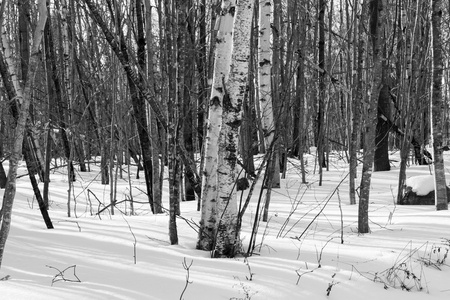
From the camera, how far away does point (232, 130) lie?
385cm

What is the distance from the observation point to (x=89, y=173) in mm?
15109

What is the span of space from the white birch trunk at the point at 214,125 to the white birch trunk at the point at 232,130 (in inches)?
8.5

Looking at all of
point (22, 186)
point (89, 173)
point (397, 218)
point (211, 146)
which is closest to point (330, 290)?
point (211, 146)

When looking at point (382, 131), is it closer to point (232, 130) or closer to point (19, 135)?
point (232, 130)

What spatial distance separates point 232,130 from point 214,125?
347 millimetres

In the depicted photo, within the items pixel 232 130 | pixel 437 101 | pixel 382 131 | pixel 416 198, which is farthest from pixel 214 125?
pixel 382 131

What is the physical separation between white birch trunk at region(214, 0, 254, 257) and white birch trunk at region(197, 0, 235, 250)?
0.70ft

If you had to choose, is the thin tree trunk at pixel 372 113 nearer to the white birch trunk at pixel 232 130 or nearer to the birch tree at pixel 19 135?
the white birch trunk at pixel 232 130

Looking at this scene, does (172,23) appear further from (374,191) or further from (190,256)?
(374,191)

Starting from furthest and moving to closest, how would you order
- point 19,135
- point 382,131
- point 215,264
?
1. point 382,131
2. point 215,264
3. point 19,135

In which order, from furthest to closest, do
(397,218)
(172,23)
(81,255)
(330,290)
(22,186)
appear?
(22,186) → (397,218) → (172,23) → (81,255) → (330,290)

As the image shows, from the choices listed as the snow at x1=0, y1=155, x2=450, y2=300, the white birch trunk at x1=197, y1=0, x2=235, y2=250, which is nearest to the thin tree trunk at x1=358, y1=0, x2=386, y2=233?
the snow at x1=0, y1=155, x2=450, y2=300

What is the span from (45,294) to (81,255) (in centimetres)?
91

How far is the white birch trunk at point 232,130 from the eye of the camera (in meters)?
3.79
